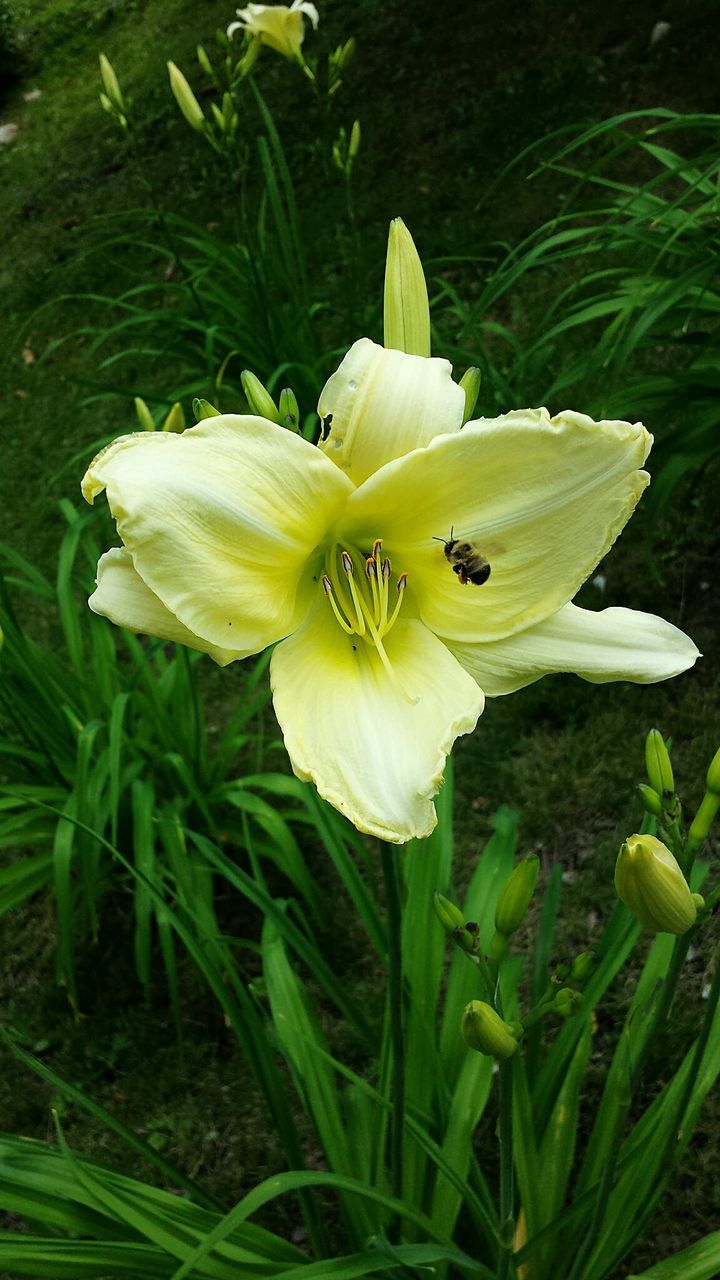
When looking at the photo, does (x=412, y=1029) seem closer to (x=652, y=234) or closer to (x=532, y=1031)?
(x=532, y=1031)

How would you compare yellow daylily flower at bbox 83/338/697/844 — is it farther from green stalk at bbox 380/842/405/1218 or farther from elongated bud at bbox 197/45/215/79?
elongated bud at bbox 197/45/215/79

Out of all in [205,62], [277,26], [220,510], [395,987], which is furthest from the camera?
[205,62]

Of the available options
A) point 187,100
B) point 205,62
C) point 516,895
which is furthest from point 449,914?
point 205,62

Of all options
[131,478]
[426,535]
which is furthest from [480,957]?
[131,478]

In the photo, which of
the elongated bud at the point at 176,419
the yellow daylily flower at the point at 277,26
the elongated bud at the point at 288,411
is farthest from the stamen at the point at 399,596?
the yellow daylily flower at the point at 277,26

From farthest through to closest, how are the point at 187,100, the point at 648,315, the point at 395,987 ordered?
the point at 187,100 < the point at 648,315 < the point at 395,987

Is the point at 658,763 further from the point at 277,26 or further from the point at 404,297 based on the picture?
the point at 277,26

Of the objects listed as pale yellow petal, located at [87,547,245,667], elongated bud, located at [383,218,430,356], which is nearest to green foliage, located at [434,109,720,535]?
elongated bud, located at [383,218,430,356]
